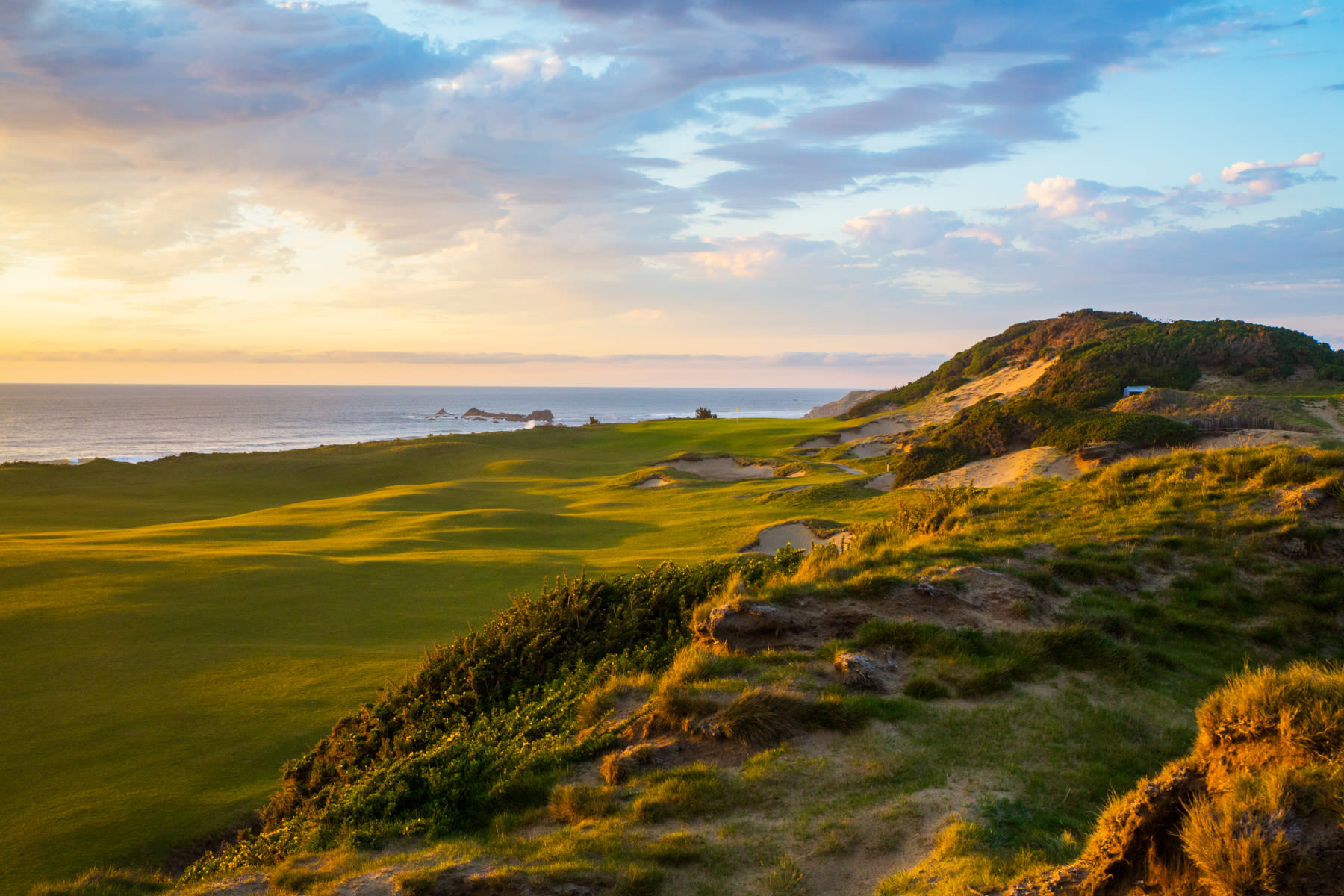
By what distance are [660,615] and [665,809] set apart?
12.9ft

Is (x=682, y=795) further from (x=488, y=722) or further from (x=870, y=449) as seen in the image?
(x=870, y=449)

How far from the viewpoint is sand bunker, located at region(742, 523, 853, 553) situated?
698 inches

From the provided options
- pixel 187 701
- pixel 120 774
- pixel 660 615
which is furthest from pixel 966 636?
pixel 187 701

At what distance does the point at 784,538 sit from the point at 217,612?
12.1 m

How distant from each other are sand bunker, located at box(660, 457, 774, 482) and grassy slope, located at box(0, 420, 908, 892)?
568 cm

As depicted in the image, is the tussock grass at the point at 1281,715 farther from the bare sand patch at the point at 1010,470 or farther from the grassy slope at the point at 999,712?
the bare sand patch at the point at 1010,470

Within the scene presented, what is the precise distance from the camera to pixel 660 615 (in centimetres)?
926

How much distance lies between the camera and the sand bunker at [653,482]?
33719mm

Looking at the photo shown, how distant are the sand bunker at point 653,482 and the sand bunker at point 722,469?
7.01 feet

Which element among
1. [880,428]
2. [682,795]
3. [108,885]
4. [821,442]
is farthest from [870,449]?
[108,885]

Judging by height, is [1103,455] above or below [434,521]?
above

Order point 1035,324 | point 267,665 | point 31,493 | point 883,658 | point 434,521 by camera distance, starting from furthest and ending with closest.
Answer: point 1035,324 → point 31,493 → point 434,521 → point 267,665 → point 883,658

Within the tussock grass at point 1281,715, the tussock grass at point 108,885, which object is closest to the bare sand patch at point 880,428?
the tussock grass at point 1281,715

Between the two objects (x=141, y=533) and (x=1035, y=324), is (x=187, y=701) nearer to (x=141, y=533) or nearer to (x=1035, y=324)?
(x=141, y=533)
